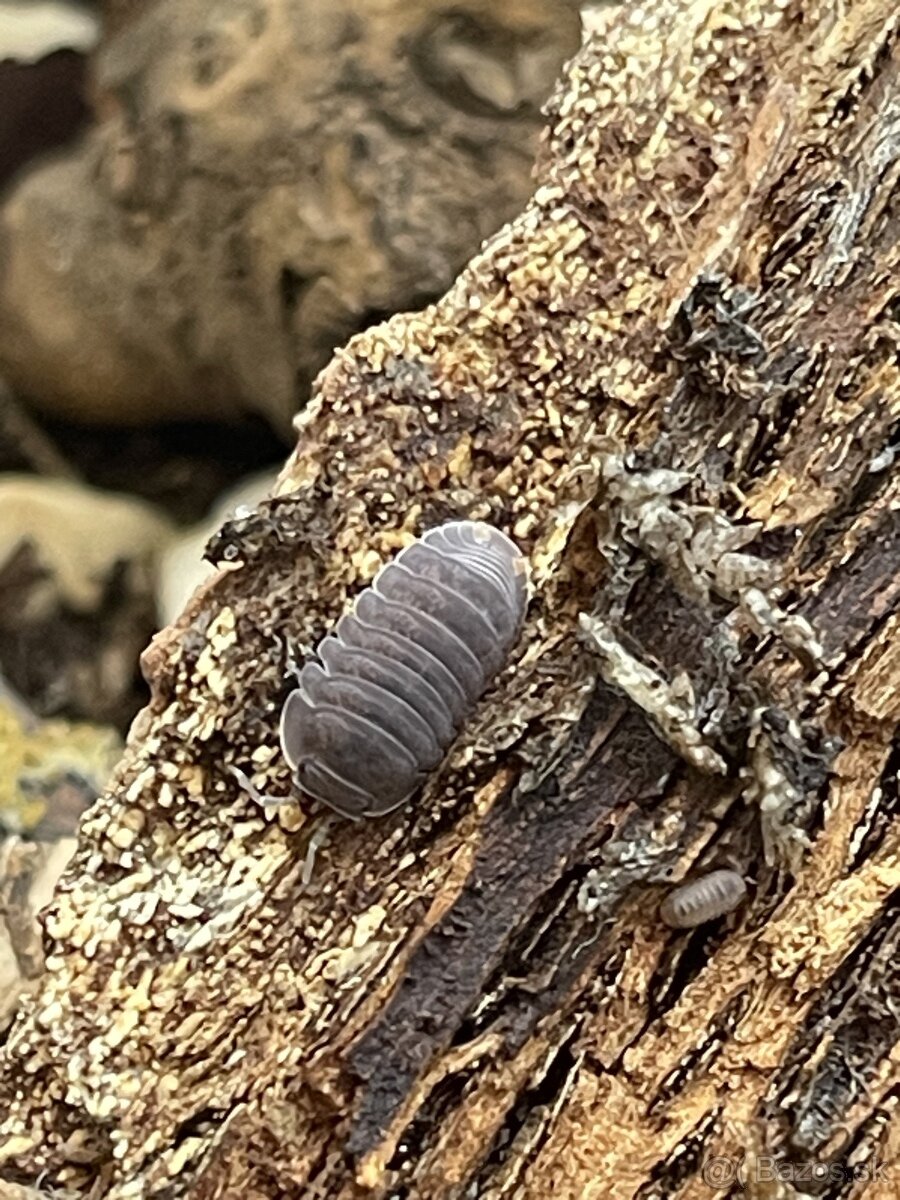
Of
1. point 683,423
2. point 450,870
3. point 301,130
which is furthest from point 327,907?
point 301,130

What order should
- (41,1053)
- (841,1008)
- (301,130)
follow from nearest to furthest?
(841,1008), (41,1053), (301,130)

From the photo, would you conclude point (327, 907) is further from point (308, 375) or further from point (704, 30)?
point (308, 375)

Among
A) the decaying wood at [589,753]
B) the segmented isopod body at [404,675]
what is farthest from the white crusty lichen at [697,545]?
the segmented isopod body at [404,675]

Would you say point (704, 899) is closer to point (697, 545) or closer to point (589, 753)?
point (589, 753)

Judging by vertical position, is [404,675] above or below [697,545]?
below

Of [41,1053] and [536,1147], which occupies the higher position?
[536,1147]

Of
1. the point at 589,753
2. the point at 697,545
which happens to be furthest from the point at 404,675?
the point at 697,545

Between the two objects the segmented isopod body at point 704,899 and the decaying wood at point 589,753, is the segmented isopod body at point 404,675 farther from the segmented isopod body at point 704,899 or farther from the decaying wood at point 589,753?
the segmented isopod body at point 704,899
